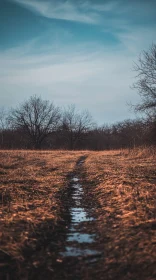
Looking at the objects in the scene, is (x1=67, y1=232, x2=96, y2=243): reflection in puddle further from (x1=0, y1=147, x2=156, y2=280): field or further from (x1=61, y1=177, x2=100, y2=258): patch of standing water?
(x1=0, y1=147, x2=156, y2=280): field

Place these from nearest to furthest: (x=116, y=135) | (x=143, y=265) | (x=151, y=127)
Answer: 1. (x=143, y=265)
2. (x=151, y=127)
3. (x=116, y=135)

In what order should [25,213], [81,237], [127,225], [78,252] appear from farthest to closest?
[25,213] → [127,225] → [81,237] → [78,252]

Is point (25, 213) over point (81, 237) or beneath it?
over

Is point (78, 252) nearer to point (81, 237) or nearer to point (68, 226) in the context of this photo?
point (81, 237)

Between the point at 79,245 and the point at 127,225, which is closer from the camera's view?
the point at 79,245

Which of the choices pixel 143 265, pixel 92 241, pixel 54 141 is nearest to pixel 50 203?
pixel 92 241

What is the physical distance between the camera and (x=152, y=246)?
127 inches

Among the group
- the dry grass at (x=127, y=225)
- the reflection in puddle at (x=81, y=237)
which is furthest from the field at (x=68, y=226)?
the reflection in puddle at (x=81, y=237)

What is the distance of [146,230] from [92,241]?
2.87ft

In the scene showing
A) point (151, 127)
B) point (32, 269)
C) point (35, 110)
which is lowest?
point (32, 269)

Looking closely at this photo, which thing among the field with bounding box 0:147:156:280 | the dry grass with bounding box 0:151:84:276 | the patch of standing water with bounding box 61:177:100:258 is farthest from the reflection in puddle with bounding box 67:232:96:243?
the dry grass with bounding box 0:151:84:276

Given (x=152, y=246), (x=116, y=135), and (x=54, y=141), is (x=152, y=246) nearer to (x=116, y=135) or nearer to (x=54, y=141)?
(x=54, y=141)

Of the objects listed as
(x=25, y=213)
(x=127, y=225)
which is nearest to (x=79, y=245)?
(x=127, y=225)

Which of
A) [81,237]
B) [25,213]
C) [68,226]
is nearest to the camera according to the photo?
[81,237]
